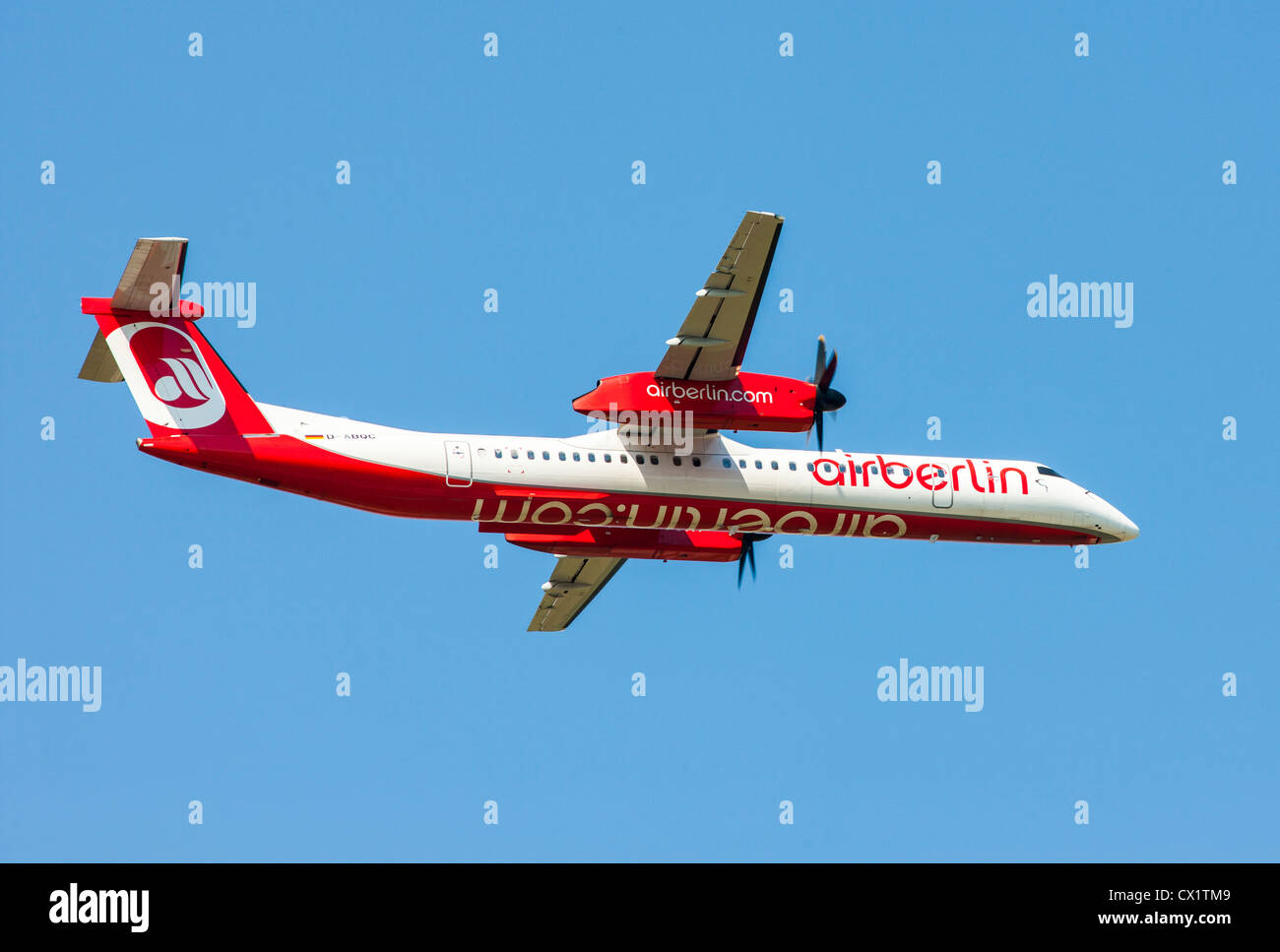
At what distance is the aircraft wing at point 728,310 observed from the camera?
3284 centimetres

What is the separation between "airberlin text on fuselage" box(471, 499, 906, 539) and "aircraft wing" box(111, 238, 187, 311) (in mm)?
7834

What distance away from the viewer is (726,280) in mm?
33438

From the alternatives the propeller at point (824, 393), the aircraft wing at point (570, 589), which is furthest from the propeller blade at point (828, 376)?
the aircraft wing at point (570, 589)

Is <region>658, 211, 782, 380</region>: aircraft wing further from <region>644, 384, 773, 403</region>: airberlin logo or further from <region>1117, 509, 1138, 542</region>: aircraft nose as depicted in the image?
<region>1117, 509, 1138, 542</region>: aircraft nose

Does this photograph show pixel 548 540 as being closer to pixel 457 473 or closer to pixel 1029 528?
pixel 457 473

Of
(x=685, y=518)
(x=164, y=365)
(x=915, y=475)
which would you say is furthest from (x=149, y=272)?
(x=915, y=475)

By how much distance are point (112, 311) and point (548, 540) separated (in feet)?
36.1

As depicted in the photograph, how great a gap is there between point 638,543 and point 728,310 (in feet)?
23.8

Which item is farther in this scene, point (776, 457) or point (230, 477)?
point (776, 457)

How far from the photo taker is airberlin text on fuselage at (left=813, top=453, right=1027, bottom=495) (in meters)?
37.6

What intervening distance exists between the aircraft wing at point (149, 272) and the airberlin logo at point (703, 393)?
33.3 feet

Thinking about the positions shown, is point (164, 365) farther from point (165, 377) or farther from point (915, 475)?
point (915, 475)
